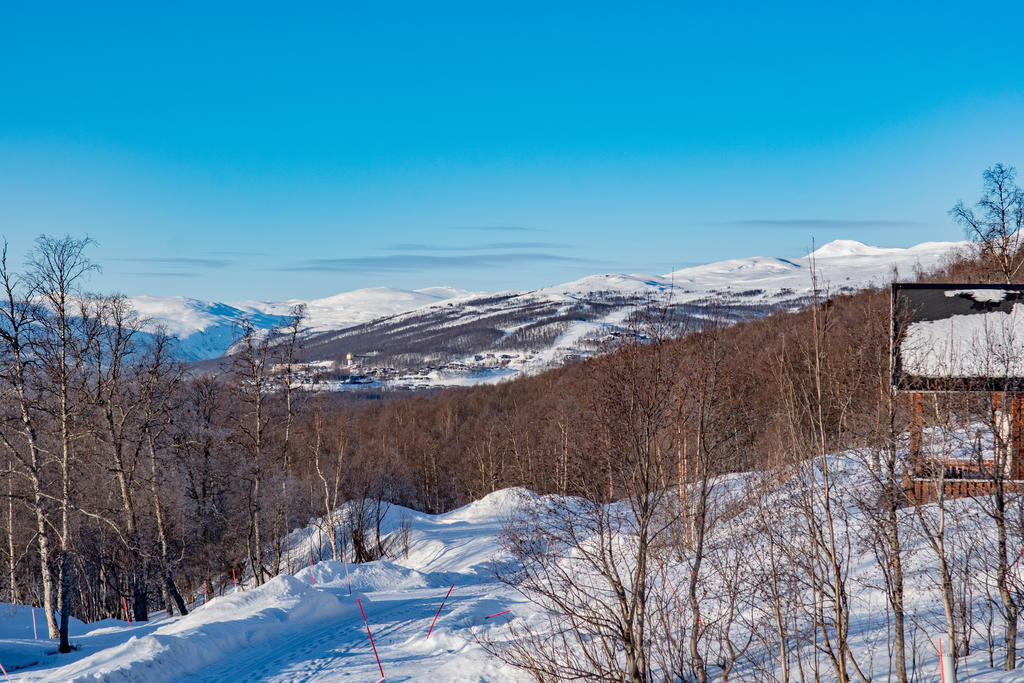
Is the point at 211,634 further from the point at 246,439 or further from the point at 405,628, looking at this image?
the point at 246,439

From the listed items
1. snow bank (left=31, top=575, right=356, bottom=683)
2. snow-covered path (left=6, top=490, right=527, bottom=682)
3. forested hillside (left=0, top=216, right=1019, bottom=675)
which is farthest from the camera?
snow-covered path (left=6, top=490, right=527, bottom=682)

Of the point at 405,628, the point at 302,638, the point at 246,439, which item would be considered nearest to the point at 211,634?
the point at 302,638

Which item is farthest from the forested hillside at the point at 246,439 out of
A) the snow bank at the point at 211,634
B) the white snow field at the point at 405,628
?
the snow bank at the point at 211,634

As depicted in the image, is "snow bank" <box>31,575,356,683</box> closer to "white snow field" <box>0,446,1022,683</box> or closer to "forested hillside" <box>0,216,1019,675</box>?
"white snow field" <box>0,446,1022,683</box>

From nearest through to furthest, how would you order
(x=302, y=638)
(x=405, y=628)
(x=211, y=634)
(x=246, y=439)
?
(x=211, y=634), (x=302, y=638), (x=405, y=628), (x=246, y=439)

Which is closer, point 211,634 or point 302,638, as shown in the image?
point 211,634

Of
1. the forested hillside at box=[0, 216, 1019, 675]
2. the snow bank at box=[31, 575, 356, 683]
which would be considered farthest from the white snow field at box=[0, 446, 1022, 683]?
the forested hillside at box=[0, 216, 1019, 675]

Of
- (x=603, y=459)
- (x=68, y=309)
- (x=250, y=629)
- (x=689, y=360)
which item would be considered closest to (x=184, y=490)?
(x=68, y=309)

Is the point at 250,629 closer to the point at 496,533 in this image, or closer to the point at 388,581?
the point at 388,581

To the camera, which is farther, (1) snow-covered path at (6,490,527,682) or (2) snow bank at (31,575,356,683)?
(1) snow-covered path at (6,490,527,682)

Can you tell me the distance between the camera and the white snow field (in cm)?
1231

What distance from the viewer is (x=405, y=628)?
17.5 meters

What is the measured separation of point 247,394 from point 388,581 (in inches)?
348

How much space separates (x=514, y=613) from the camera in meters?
17.7
